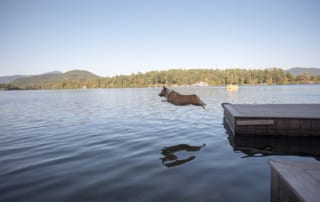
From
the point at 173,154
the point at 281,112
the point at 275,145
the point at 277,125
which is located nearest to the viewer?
the point at 173,154

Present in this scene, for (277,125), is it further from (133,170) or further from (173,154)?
(133,170)

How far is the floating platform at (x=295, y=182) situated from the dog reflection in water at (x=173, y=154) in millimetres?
3691

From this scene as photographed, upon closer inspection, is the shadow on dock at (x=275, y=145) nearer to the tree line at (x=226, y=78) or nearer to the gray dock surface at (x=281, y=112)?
the gray dock surface at (x=281, y=112)

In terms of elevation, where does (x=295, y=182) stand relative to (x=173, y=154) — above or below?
above

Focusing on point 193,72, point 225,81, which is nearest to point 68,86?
point 193,72

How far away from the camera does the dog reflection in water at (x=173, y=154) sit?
22.5 feet

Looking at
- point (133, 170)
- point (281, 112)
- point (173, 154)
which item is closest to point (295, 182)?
point (133, 170)

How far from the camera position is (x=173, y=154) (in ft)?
25.9

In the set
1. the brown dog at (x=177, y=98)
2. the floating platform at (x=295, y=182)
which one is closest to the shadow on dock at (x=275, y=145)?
the brown dog at (x=177, y=98)

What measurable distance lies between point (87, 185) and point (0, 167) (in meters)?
4.00

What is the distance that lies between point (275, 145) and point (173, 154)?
184 inches

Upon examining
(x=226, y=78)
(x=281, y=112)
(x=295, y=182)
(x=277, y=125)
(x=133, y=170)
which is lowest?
(x=133, y=170)

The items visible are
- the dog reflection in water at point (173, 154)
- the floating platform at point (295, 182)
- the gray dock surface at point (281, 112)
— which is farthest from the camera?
the gray dock surface at point (281, 112)

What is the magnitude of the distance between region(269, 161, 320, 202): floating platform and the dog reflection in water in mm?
3691
